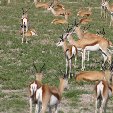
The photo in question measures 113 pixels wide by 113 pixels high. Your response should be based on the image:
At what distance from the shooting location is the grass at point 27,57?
36.7ft

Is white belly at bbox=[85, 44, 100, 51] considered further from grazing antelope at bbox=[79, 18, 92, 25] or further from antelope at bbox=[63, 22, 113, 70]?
grazing antelope at bbox=[79, 18, 92, 25]

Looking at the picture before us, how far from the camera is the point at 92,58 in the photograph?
16.0 m

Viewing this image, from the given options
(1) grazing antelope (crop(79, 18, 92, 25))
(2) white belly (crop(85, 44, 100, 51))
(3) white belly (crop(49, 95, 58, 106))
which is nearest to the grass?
(1) grazing antelope (crop(79, 18, 92, 25))

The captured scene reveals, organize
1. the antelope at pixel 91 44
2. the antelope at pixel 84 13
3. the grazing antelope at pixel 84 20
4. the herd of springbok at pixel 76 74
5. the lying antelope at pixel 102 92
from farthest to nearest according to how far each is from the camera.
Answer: the antelope at pixel 84 13
the grazing antelope at pixel 84 20
the antelope at pixel 91 44
the lying antelope at pixel 102 92
the herd of springbok at pixel 76 74

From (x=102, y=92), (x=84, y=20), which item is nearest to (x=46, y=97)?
(x=102, y=92)

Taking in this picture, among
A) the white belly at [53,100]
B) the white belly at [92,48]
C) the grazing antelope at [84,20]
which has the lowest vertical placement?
the grazing antelope at [84,20]

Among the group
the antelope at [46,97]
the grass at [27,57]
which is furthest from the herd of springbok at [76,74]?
the grass at [27,57]

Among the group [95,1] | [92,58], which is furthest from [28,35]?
[95,1]

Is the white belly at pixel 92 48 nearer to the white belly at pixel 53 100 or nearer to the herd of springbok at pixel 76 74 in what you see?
the herd of springbok at pixel 76 74

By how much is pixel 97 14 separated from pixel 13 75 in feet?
50.3

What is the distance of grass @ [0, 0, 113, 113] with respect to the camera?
36.7 feet

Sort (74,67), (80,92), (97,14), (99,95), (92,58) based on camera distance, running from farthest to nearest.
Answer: (97,14) → (92,58) → (74,67) → (80,92) → (99,95)

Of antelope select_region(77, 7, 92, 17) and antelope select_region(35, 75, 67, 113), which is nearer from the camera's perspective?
antelope select_region(35, 75, 67, 113)

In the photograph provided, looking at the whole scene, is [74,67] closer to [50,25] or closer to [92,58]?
[92,58]
